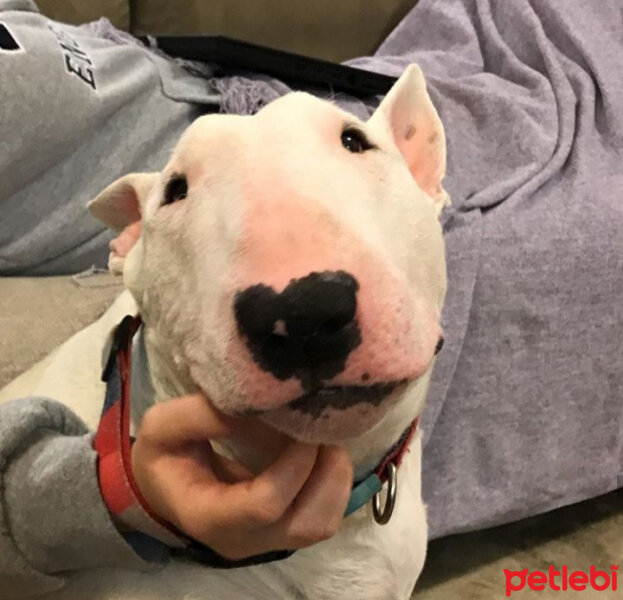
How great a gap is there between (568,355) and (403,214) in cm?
62

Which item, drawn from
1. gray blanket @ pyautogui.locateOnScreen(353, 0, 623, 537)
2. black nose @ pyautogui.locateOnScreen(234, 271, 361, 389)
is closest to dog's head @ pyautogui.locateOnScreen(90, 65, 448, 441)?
black nose @ pyautogui.locateOnScreen(234, 271, 361, 389)

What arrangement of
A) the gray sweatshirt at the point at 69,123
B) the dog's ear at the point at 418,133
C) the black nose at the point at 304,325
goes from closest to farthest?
the black nose at the point at 304,325 → the dog's ear at the point at 418,133 → the gray sweatshirt at the point at 69,123

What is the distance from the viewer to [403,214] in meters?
0.61

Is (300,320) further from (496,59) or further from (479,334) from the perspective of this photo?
(496,59)

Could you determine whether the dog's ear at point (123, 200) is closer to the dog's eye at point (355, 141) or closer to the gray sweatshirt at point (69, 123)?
the dog's eye at point (355, 141)

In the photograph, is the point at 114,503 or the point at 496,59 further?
the point at 496,59

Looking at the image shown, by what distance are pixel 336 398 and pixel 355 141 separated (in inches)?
9.9

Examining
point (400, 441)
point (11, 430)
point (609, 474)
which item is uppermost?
point (11, 430)

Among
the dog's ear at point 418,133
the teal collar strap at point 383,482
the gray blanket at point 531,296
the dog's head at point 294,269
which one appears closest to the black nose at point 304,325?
the dog's head at point 294,269

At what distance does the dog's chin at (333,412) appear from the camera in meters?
0.48

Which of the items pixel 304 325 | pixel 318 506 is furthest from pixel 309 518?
pixel 304 325

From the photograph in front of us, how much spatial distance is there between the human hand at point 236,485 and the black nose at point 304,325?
2.7 inches

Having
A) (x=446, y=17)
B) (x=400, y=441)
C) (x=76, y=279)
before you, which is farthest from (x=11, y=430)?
(x=446, y=17)

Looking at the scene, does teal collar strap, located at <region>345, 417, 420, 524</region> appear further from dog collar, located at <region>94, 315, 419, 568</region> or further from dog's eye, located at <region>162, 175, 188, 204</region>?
dog's eye, located at <region>162, 175, 188, 204</region>
